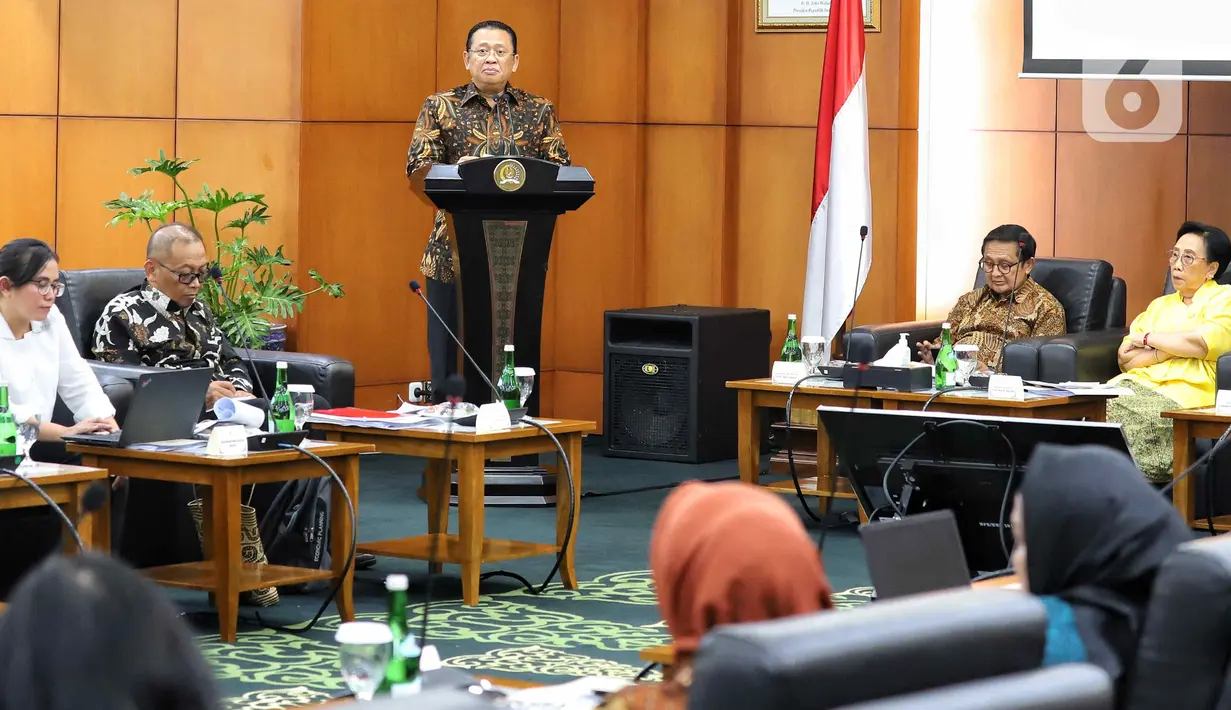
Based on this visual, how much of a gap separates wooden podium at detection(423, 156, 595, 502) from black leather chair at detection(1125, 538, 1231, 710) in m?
4.05

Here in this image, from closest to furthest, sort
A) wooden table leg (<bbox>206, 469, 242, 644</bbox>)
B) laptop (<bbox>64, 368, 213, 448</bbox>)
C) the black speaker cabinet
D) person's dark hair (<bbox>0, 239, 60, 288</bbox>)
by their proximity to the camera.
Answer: wooden table leg (<bbox>206, 469, 242, 644</bbox>) < laptop (<bbox>64, 368, 213, 448</bbox>) < person's dark hair (<bbox>0, 239, 60, 288</bbox>) < the black speaker cabinet

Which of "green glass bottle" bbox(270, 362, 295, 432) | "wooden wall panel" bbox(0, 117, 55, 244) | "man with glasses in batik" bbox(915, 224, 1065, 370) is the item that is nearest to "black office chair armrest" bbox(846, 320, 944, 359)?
"man with glasses in batik" bbox(915, 224, 1065, 370)

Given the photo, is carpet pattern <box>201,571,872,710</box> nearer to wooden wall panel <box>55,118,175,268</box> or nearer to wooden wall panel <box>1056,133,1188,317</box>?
wooden wall panel <box>55,118,175,268</box>

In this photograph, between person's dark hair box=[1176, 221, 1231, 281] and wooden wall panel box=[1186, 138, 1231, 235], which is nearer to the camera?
person's dark hair box=[1176, 221, 1231, 281]

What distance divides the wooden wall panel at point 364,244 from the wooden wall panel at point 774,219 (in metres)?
1.47

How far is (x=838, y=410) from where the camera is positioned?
4.48m

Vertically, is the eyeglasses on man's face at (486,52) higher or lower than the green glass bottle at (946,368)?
higher

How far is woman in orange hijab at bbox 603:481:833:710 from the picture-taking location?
5.92 feet

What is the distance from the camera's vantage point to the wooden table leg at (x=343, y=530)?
4.73m

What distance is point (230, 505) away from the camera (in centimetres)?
437

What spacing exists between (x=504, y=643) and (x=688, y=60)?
432cm

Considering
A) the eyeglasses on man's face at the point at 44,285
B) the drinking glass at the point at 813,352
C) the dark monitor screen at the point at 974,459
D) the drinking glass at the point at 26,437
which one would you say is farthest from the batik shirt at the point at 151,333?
the dark monitor screen at the point at 974,459

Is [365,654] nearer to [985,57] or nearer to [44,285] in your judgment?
[44,285]

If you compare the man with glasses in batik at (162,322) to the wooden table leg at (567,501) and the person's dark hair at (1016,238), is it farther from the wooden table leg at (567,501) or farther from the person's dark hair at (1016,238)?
the person's dark hair at (1016,238)
